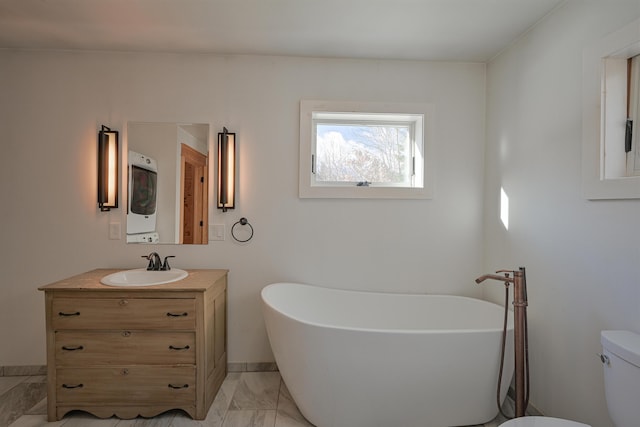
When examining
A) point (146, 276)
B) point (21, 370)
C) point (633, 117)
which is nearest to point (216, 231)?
point (146, 276)

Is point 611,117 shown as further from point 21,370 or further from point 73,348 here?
point 21,370

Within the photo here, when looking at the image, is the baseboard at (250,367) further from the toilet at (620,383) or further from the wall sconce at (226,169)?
the toilet at (620,383)

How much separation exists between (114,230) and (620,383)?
3000 mm

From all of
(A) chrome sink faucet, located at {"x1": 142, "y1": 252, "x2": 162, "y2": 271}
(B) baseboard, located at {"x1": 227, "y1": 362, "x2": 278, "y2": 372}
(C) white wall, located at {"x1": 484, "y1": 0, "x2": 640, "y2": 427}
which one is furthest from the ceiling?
(B) baseboard, located at {"x1": 227, "y1": 362, "x2": 278, "y2": 372}

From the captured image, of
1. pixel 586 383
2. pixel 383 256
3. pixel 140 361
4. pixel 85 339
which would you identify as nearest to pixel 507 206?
pixel 383 256

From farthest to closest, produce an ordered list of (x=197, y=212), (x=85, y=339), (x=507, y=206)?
1. (x=197, y=212)
2. (x=507, y=206)
3. (x=85, y=339)

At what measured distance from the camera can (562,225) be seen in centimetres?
180

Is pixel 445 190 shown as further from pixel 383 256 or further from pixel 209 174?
pixel 209 174

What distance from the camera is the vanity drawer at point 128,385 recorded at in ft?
6.42

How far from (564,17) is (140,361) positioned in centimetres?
307

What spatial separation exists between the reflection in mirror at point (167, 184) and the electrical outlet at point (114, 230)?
7 centimetres

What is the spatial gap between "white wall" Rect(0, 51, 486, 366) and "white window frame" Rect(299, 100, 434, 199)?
6 centimetres

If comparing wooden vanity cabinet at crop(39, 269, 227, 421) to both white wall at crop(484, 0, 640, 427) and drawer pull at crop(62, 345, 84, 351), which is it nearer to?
drawer pull at crop(62, 345, 84, 351)

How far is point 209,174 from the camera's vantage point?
2.53m
